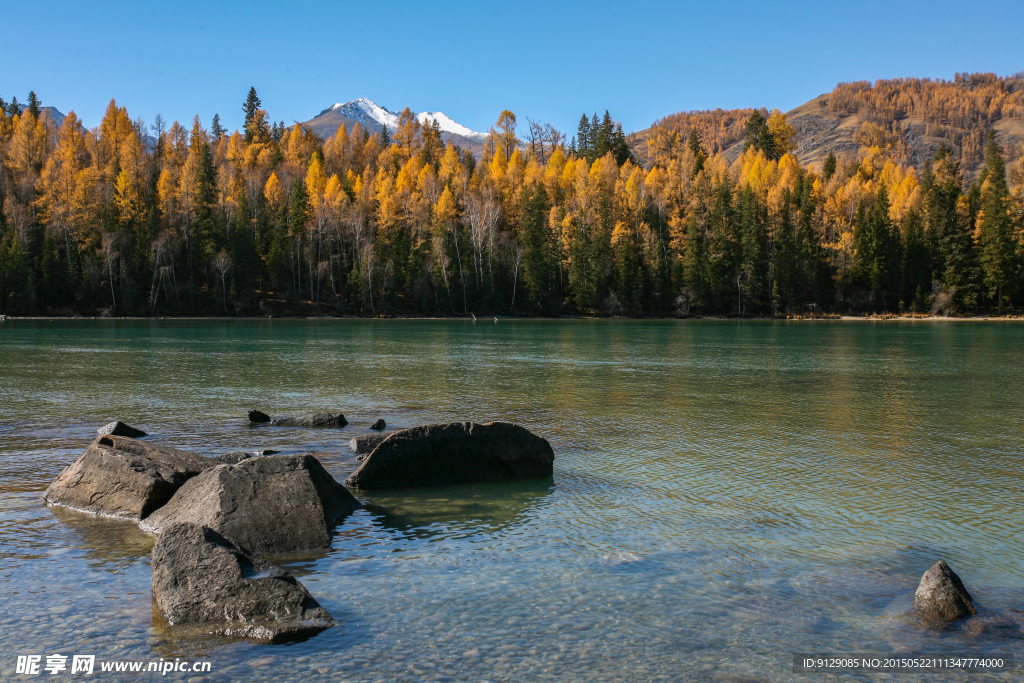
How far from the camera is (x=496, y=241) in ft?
335

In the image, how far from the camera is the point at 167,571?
23.1 feet

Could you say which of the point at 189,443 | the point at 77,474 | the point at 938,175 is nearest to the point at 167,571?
the point at 77,474

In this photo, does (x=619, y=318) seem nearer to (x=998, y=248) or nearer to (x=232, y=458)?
(x=998, y=248)

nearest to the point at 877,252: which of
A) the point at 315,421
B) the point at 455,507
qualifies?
the point at 315,421

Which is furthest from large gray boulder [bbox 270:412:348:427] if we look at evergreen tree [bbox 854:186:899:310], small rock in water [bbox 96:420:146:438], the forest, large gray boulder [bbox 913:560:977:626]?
evergreen tree [bbox 854:186:899:310]

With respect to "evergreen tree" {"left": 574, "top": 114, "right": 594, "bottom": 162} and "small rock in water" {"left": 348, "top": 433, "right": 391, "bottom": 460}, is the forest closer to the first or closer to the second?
"evergreen tree" {"left": 574, "top": 114, "right": 594, "bottom": 162}

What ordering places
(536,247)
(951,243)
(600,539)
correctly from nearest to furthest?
(600,539) < (951,243) < (536,247)

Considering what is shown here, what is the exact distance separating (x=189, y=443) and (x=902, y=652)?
14.0 meters

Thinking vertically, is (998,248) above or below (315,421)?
above

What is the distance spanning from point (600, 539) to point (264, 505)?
4.40 m

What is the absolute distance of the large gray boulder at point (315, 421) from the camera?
17.8 meters

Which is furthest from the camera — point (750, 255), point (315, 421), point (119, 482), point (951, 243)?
point (750, 255)

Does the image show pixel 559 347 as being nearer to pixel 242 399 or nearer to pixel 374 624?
pixel 242 399

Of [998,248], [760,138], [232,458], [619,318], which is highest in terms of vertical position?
[760,138]
